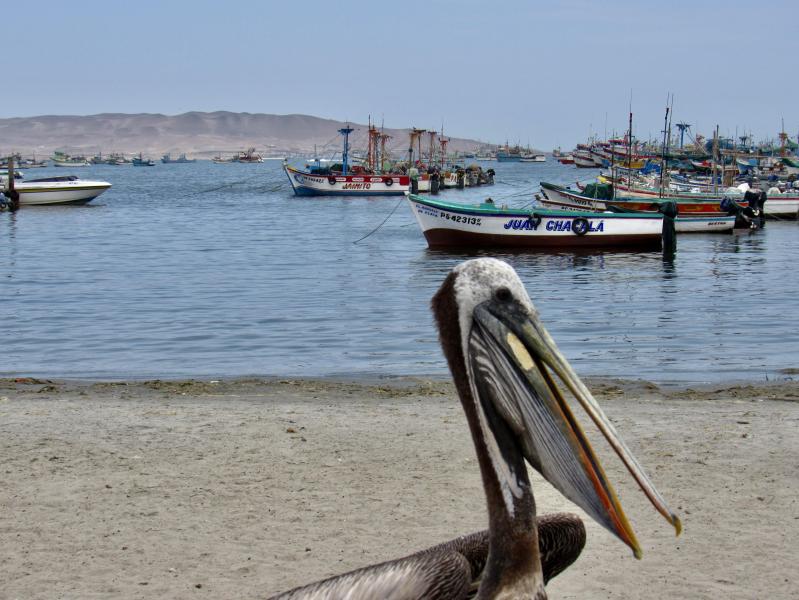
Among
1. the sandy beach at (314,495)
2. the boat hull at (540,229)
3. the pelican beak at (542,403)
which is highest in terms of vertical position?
the pelican beak at (542,403)

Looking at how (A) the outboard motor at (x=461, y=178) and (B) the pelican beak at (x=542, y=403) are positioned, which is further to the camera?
(A) the outboard motor at (x=461, y=178)

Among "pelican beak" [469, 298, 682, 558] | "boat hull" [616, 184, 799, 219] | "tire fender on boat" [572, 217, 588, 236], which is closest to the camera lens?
"pelican beak" [469, 298, 682, 558]

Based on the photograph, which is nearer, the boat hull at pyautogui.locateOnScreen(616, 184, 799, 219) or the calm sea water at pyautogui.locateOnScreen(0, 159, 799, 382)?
the calm sea water at pyautogui.locateOnScreen(0, 159, 799, 382)

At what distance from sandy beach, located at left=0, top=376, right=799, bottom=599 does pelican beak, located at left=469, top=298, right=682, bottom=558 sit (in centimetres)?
194

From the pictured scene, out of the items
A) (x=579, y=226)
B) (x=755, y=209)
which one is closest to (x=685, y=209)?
(x=755, y=209)

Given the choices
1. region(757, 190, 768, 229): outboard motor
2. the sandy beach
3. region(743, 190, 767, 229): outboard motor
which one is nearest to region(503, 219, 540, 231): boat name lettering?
region(743, 190, 767, 229): outboard motor

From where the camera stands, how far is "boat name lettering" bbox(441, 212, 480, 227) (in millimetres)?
30062

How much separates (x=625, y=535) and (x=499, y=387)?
0.59 meters

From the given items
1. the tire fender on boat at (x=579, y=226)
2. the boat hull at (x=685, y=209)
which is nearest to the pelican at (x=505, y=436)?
the tire fender on boat at (x=579, y=226)

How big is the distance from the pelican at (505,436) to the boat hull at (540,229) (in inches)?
1051

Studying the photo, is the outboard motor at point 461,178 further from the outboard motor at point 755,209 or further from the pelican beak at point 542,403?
the pelican beak at point 542,403

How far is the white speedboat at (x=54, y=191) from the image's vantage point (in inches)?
2076

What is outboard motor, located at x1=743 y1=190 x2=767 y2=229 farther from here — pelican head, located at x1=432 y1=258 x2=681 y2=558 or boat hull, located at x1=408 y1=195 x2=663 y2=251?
pelican head, located at x1=432 y1=258 x2=681 y2=558

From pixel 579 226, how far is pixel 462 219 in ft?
11.1
